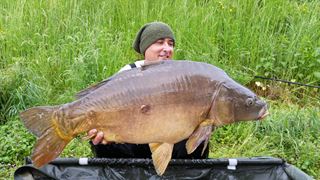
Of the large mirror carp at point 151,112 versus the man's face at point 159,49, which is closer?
the large mirror carp at point 151,112

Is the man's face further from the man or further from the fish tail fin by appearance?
the fish tail fin

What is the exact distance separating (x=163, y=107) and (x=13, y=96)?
92.7 inches

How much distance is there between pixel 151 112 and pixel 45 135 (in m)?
0.38

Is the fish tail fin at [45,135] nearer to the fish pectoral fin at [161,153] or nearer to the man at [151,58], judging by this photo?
the fish pectoral fin at [161,153]

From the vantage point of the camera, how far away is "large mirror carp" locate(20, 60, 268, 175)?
173cm

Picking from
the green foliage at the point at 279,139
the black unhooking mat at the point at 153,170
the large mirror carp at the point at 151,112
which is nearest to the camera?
the large mirror carp at the point at 151,112

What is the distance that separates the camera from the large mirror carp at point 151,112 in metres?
1.73

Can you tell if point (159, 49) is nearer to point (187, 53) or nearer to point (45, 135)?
point (45, 135)

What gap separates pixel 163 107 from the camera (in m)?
1.73

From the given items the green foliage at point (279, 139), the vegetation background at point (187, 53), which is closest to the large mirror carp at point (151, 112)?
the vegetation background at point (187, 53)

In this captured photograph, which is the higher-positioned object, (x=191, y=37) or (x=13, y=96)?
(x=191, y=37)

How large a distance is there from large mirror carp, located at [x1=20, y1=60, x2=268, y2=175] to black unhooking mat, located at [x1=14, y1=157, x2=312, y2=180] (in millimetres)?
685

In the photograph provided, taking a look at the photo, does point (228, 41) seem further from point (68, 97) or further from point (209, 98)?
point (209, 98)

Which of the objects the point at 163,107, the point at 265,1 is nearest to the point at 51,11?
the point at 265,1
